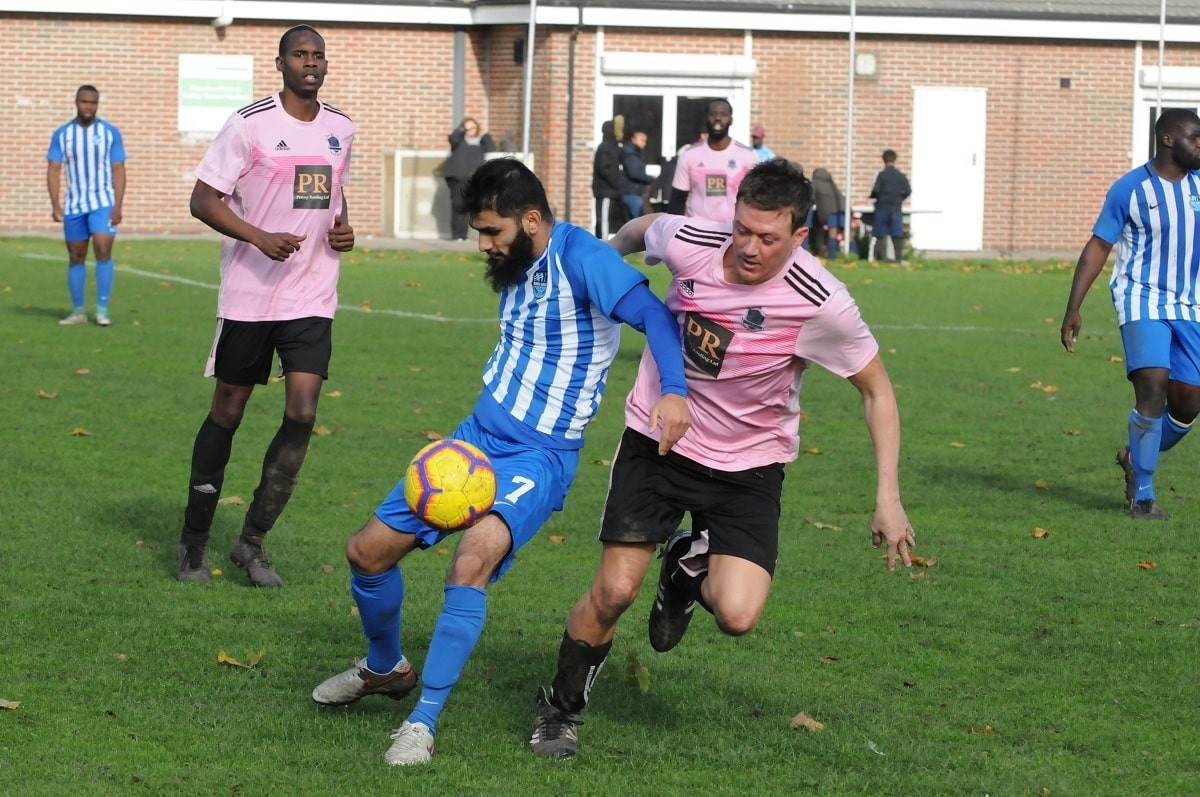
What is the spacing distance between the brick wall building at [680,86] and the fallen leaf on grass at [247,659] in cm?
2518

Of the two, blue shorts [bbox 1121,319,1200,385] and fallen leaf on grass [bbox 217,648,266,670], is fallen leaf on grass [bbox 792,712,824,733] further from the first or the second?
blue shorts [bbox 1121,319,1200,385]

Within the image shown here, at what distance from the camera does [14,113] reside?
30969mm

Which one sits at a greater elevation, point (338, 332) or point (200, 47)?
point (200, 47)

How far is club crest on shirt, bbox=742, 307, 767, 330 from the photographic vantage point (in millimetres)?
5516

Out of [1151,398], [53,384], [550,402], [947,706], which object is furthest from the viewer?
[53,384]

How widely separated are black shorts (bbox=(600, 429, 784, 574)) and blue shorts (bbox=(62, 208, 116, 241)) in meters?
12.1

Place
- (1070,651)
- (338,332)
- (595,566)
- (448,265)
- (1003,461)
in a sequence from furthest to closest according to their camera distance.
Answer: (448,265) < (338,332) < (1003,461) < (595,566) < (1070,651)

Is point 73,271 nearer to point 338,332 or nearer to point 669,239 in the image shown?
point 338,332

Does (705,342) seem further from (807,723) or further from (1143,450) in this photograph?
(1143,450)

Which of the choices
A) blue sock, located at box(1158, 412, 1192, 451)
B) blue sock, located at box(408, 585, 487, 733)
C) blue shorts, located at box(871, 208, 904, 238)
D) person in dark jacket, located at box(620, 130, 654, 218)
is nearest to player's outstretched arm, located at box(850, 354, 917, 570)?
blue sock, located at box(408, 585, 487, 733)

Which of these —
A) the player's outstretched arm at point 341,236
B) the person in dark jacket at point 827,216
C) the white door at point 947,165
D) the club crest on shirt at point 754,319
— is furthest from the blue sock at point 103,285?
the white door at point 947,165

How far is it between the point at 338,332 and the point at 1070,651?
11214 millimetres

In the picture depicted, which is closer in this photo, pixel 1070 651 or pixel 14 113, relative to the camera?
pixel 1070 651

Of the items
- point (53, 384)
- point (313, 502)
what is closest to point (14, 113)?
point (53, 384)
